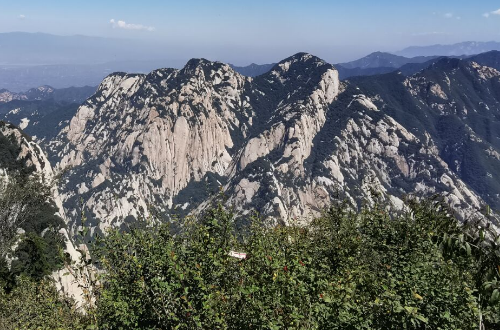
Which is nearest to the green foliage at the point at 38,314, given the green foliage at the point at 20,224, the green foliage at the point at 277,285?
the green foliage at the point at 277,285

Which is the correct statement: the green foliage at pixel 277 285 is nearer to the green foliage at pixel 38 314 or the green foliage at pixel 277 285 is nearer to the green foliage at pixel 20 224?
the green foliage at pixel 38 314

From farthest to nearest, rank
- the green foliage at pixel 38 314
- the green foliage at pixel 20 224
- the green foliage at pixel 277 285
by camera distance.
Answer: the green foliage at pixel 20 224 < the green foliage at pixel 38 314 < the green foliage at pixel 277 285

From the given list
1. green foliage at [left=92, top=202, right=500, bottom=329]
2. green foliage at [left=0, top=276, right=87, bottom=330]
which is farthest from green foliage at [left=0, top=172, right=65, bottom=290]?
green foliage at [left=92, top=202, right=500, bottom=329]

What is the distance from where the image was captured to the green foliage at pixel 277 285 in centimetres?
1125

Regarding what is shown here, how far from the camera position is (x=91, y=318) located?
17.7 metres

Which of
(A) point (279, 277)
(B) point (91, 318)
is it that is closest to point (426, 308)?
(A) point (279, 277)

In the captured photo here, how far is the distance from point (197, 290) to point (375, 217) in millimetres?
15991

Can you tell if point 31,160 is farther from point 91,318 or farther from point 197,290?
point 197,290

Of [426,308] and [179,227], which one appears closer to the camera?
[426,308]

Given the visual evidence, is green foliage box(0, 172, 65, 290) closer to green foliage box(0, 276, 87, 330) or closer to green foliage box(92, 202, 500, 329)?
green foliage box(0, 276, 87, 330)

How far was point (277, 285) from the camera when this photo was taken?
12406 mm

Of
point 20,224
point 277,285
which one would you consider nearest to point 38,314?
point 277,285

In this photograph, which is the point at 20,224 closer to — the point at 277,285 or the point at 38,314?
the point at 38,314

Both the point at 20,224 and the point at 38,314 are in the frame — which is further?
the point at 20,224
